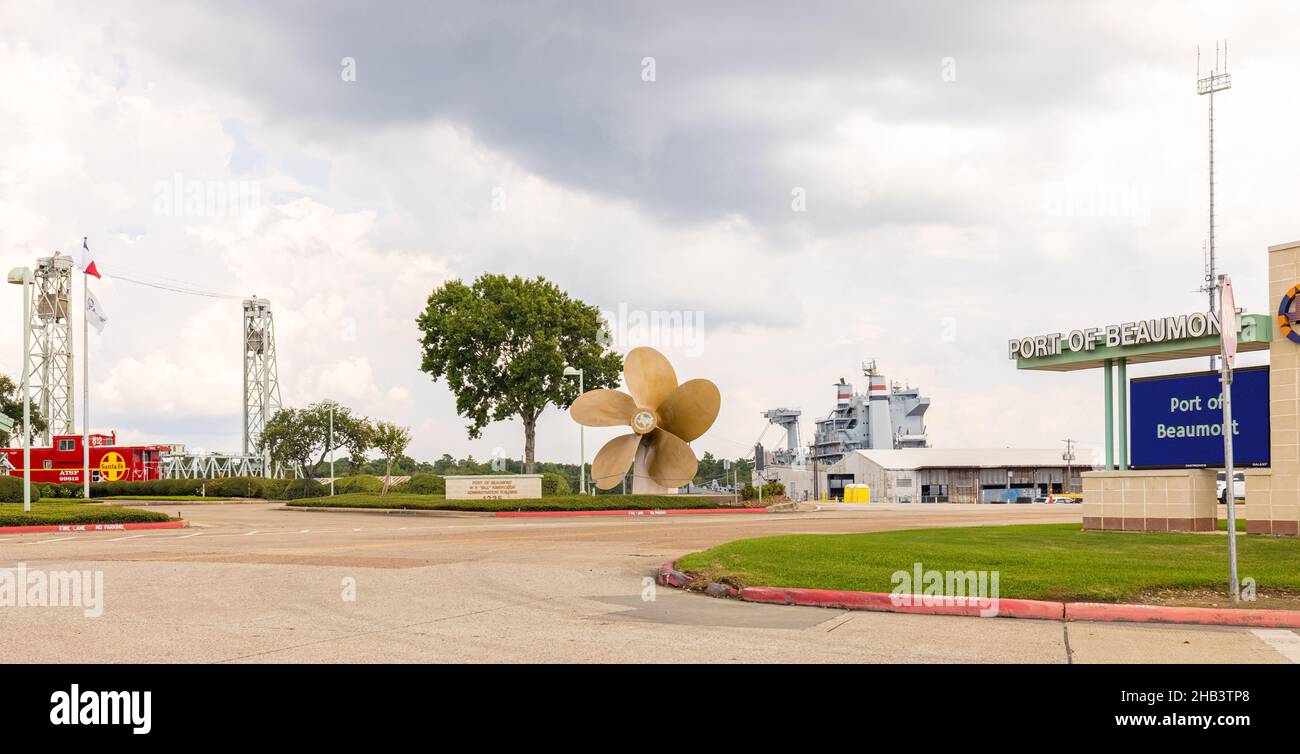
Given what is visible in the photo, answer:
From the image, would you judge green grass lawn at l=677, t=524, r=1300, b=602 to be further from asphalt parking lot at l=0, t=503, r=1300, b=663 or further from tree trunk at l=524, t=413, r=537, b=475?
tree trunk at l=524, t=413, r=537, b=475

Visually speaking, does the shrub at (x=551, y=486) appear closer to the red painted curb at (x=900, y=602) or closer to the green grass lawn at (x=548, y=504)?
the green grass lawn at (x=548, y=504)

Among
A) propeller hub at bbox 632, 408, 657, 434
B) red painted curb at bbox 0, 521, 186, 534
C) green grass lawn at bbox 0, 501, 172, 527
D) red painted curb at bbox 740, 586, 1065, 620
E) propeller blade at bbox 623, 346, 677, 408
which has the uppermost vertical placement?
propeller blade at bbox 623, 346, 677, 408

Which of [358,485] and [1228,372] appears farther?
[358,485]

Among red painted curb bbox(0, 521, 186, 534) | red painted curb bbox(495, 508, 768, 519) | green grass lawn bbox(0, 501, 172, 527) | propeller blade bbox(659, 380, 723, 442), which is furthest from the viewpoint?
red painted curb bbox(495, 508, 768, 519)

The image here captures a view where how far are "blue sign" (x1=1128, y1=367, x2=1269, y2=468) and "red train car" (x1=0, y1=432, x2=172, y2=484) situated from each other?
57.0 meters

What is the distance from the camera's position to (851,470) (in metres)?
97.6

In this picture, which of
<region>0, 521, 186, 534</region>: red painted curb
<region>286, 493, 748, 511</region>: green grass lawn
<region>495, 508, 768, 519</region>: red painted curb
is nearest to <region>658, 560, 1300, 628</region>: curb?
<region>0, 521, 186, 534</region>: red painted curb

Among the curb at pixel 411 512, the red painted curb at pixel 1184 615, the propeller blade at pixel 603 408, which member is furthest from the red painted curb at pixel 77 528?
the red painted curb at pixel 1184 615

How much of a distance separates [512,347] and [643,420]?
1815 cm

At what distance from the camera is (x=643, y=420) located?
1528 inches

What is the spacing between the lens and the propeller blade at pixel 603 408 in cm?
3934

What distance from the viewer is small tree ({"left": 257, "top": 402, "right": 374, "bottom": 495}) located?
7788 cm

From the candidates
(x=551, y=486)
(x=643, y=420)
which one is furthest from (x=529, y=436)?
(x=643, y=420)

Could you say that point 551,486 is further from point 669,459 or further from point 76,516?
point 76,516
